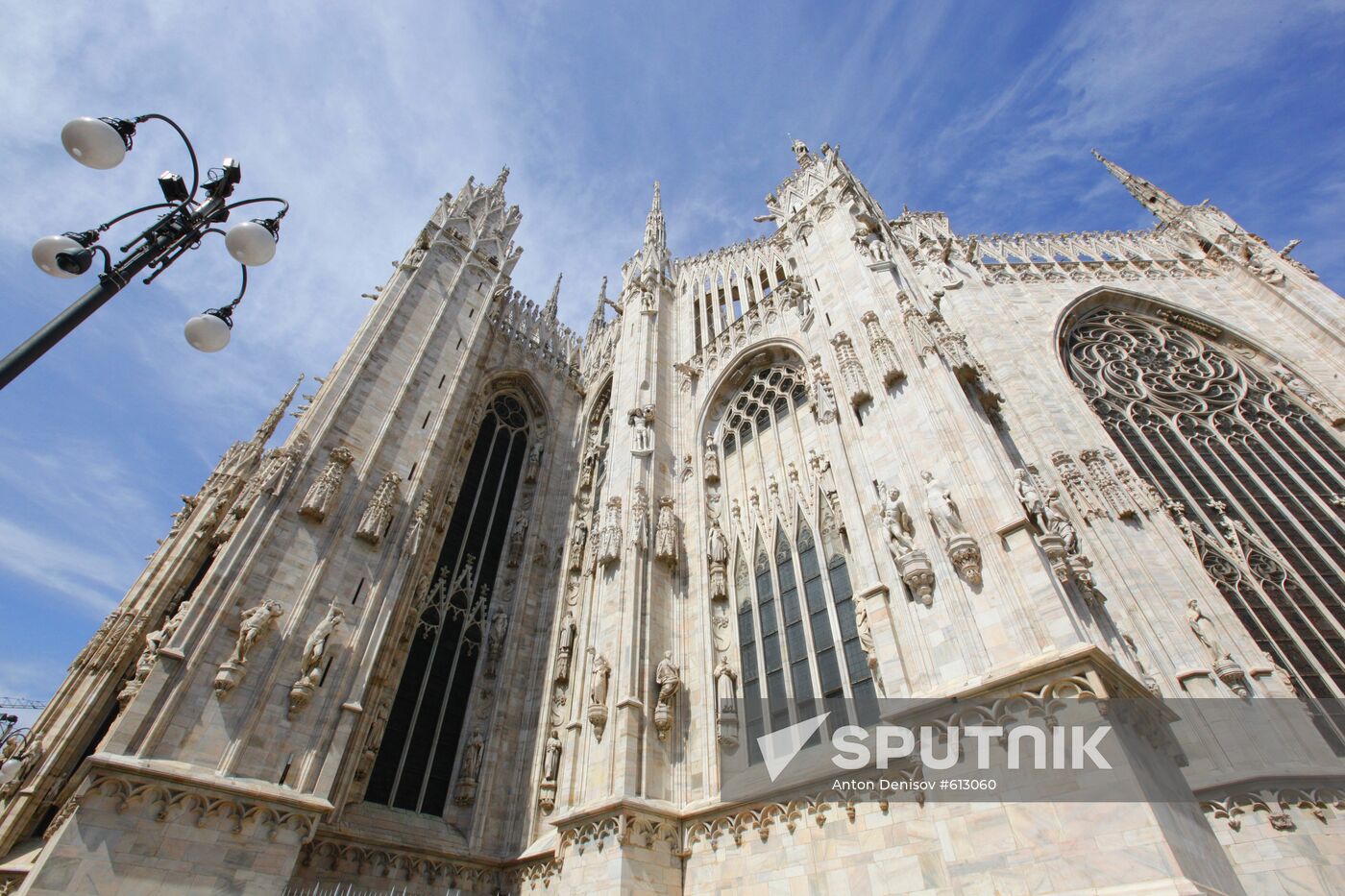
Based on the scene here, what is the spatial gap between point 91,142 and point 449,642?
515 inches

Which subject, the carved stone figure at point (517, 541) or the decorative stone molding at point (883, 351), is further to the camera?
the carved stone figure at point (517, 541)

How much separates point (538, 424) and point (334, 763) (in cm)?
1292

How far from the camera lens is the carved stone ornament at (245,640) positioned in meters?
11.2

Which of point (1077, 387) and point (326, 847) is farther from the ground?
point (1077, 387)

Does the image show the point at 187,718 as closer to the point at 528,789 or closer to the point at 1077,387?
the point at 528,789

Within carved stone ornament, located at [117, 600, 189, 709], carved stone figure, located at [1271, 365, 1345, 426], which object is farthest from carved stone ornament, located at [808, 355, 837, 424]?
carved stone figure, located at [1271, 365, 1345, 426]

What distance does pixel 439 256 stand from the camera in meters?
20.9

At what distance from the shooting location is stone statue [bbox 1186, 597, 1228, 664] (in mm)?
12055

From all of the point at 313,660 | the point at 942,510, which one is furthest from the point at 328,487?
the point at 942,510

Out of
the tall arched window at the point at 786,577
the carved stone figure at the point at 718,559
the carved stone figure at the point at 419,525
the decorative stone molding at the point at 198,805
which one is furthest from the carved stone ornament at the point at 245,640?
the tall arched window at the point at 786,577

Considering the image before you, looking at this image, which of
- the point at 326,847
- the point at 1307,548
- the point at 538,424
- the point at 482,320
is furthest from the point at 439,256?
the point at 1307,548

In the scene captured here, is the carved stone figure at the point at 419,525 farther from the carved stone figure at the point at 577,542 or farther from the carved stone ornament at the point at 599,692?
the carved stone ornament at the point at 599,692

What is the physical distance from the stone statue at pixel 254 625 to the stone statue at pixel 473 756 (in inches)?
202

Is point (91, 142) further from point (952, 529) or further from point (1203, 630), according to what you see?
point (1203, 630)
